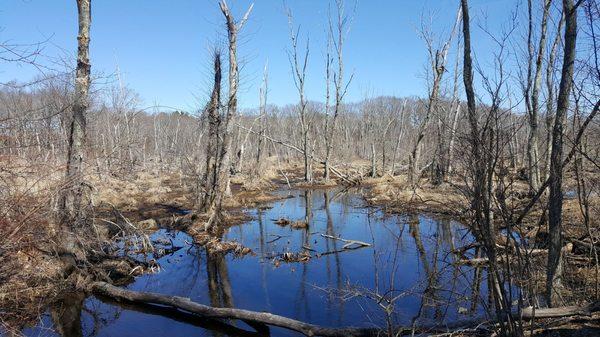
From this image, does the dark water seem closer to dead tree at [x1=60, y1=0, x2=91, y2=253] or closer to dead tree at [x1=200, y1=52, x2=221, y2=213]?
dead tree at [x1=60, y1=0, x2=91, y2=253]

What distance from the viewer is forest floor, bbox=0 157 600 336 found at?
666cm

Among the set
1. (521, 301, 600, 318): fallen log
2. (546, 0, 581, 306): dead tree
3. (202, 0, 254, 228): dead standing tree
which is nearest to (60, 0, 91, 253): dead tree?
(202, 0, 254, 228): dead standing tree

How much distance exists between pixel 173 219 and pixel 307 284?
25.1 feet

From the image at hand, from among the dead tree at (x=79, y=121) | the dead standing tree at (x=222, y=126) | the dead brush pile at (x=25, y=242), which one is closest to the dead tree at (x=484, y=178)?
the dead brush pile at (x=25, y=242)

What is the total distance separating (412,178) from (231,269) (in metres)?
14.3

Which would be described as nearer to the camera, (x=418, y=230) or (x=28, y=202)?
(x=28, y=202)

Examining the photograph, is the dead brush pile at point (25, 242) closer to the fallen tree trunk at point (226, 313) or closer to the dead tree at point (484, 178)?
the fallen tree trunk at point (226, 313)

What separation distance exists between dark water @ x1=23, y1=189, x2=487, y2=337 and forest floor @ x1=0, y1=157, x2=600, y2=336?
493 millimetres

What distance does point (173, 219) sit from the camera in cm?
1477

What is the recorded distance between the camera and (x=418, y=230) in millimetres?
13805

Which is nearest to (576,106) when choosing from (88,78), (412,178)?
(88,78)

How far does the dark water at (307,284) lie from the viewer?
6.76m

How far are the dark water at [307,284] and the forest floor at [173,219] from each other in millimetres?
493

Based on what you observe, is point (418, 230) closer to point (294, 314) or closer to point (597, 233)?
point (597, 233)
